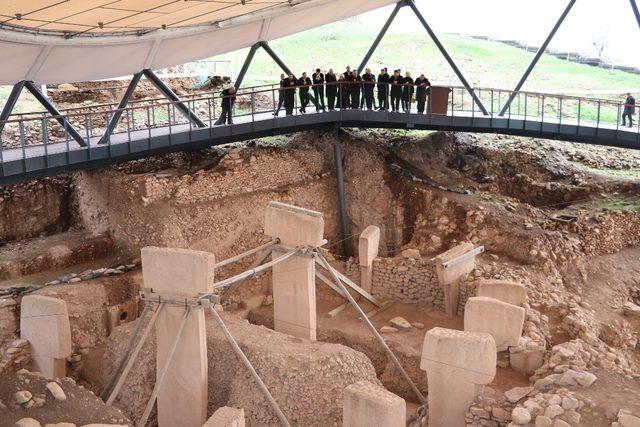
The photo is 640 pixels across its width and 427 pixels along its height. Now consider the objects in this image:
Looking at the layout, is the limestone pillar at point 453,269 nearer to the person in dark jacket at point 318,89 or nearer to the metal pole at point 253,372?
the metal pole at point 253,372

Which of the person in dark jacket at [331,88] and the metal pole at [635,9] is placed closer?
the metal pole at [635,9]

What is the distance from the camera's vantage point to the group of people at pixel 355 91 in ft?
59.8

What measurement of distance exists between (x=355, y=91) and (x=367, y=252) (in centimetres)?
422

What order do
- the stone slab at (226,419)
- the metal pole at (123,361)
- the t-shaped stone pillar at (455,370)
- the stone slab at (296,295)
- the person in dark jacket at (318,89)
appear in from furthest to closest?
1. the person in dark jacket at (318,89)
2. the stone slab at (296,295)
3. the metal pole at (123,361)
4. the t-shaped stone pillar at (455,370)
5. the stone slab at (226,419)

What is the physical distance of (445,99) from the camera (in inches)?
722

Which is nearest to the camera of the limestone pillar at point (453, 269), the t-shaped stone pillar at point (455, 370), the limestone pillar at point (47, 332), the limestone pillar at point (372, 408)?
the limestone pillar at point (372, 408)

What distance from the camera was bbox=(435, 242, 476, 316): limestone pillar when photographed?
15.4 metres

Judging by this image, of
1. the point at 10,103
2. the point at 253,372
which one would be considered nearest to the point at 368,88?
the point at 10,103

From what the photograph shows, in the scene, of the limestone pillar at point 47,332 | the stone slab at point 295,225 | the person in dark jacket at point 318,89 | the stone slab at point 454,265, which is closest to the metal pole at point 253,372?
the stone slab at point 295,225

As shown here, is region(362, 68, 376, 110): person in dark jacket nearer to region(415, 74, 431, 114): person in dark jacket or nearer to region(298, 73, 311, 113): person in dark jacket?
region(415, 74, 431, 114): person in dark jacket

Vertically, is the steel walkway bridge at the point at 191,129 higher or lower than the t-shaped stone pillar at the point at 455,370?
higher

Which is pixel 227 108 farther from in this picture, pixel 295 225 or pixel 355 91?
pixel 295 225

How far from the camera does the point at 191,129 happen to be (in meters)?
16.5

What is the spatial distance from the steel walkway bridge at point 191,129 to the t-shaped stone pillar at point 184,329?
10.6ft
